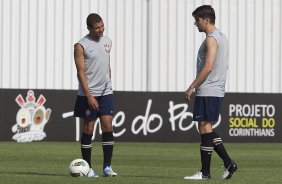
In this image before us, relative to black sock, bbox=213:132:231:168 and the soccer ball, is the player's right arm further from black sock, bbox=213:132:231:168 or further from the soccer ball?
black sock, bbox=213:132:231:168

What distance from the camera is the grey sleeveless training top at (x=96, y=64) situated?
1372 cm

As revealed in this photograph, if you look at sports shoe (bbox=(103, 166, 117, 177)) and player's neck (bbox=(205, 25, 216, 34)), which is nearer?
player's neck (bbox=(205, 25, 216, 34))

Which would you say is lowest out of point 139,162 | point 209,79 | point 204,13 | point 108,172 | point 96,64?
point 139,162

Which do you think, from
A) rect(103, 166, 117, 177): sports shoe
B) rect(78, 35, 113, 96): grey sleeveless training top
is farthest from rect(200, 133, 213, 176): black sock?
rect(78, 35, 113, 96): grey sleeveless training top

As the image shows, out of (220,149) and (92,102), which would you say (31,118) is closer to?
(92,102)

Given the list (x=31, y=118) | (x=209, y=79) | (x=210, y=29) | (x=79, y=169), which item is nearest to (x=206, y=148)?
(x=209, y=79)

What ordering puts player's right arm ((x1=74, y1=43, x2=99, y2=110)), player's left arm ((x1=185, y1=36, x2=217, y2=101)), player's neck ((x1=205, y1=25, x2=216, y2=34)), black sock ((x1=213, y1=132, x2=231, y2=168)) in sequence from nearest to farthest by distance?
player's left arm ((x1=185, y1=36, x2=217, y2=101)), player's neck ((x1=205, y1=25, x2=216, y2=34)), black sock ((x1=213, y1=132, x2=231, y2=168)), player's right arm ((x1=74, y1=43, x2=99, y2=110))

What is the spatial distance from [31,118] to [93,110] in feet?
39.7

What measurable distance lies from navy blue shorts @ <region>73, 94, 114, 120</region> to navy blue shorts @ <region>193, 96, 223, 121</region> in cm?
119

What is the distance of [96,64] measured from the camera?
13.8 meters

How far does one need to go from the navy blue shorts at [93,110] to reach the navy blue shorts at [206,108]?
46.8 inches

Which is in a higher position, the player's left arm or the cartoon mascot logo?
the player's left arm

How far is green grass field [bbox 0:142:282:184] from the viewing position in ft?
43.5

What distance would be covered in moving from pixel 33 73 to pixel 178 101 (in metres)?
5.27
